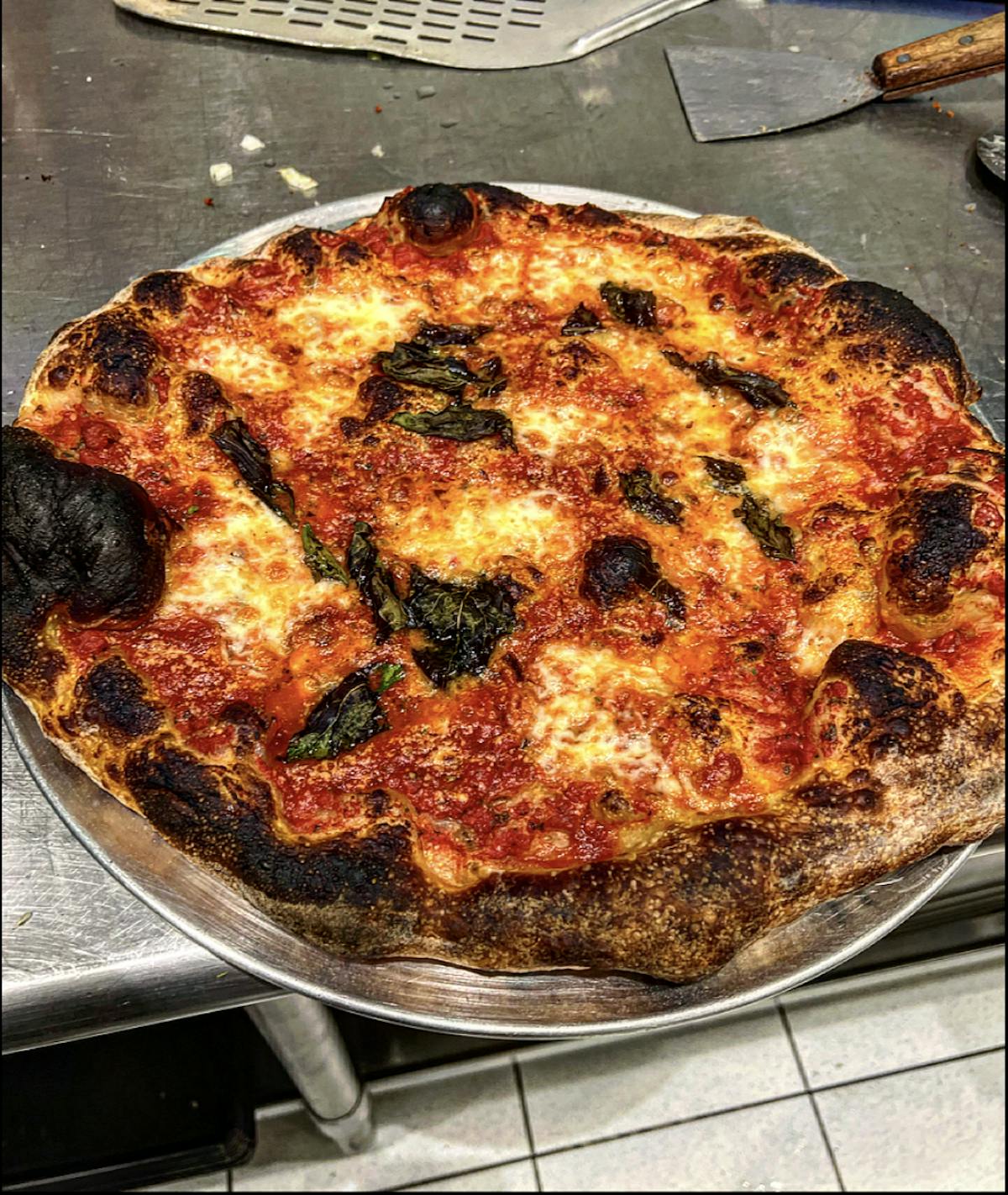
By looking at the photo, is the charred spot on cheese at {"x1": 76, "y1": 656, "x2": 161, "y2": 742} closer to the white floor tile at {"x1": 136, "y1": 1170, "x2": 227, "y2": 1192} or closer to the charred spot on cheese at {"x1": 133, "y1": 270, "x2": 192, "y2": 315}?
the charred spot on cheese at {"x1": 133, "y1": 270, "x2": 192, "y2": 315}

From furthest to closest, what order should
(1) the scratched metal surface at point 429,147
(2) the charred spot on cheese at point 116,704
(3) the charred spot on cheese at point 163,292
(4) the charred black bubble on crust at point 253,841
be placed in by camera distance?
1. (1) the scratched metal surface at point 429,147
2. (3) the charred spot on cheese at point 163,292
3. (2) the charred spot on cheese at point 116,704
4. (4) the charred black bubble on crust at point 253,841

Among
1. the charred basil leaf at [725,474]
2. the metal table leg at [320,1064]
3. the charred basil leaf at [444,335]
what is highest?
the charred basil leaf at [444,335]

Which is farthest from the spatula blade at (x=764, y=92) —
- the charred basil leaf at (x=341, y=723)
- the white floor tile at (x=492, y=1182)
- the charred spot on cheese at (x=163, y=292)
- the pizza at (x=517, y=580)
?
the white floor tile at (x=492, y=1182)

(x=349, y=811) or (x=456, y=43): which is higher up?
(x=456, y=43)

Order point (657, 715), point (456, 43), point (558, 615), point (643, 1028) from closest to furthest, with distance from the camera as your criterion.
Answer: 1. point (643, 1028)
2. point (657, 715)
3. point (558, 615)
4. point (456, 43)

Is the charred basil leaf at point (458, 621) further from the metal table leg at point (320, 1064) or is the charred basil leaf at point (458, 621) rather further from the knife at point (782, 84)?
the knife at point (782, 84)

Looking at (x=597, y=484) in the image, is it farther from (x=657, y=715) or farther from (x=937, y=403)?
(x=937, y=403)

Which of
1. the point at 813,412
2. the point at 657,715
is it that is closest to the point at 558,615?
the point at 657,715

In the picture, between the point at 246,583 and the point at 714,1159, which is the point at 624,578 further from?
the point at 714,1159

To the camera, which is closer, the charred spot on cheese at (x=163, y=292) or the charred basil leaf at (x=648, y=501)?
the charred basil leaf at (x=648, y=501)
